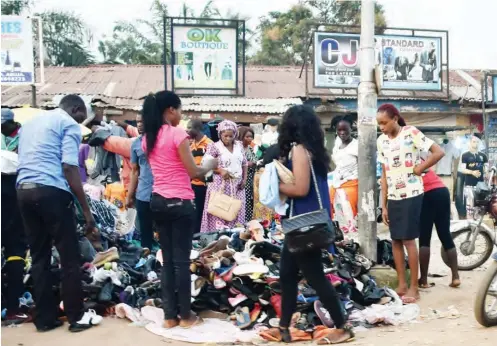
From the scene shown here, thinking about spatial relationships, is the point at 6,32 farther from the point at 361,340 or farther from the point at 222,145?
the point at 361,340

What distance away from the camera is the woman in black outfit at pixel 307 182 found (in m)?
4.39

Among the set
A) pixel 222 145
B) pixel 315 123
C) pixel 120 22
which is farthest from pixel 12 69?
pixel 120 22

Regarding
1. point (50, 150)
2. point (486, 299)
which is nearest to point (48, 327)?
point (50, 150)

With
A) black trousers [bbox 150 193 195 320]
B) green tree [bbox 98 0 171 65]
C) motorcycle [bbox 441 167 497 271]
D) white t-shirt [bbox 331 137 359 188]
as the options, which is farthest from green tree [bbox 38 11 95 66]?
black trousers [bbox 150 193 195 320]

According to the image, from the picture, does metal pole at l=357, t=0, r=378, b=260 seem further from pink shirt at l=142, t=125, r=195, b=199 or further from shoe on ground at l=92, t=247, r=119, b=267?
shoe on ground at l=92, t=247, r=119, b=267

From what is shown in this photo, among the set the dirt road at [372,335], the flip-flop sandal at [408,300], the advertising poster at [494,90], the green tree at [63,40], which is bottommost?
the flip-flop sandal at [408,300]

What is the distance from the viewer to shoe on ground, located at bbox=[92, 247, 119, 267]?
5.72 metres

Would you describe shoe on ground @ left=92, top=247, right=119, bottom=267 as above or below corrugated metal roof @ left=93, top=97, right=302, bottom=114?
below

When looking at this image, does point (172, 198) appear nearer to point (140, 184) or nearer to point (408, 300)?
point (140, 184)

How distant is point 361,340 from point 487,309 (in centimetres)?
119

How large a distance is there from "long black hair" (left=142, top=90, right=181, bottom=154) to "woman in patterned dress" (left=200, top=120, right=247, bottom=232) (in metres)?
2.43

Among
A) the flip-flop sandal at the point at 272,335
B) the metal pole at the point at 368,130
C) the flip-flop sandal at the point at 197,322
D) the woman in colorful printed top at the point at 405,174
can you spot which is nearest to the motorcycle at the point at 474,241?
the metal pole at the point at 368,130

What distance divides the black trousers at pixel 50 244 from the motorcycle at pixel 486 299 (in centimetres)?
315

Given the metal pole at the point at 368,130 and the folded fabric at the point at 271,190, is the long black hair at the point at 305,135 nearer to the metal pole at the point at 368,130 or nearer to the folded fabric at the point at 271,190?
the folded fabric at the point at 271,190
